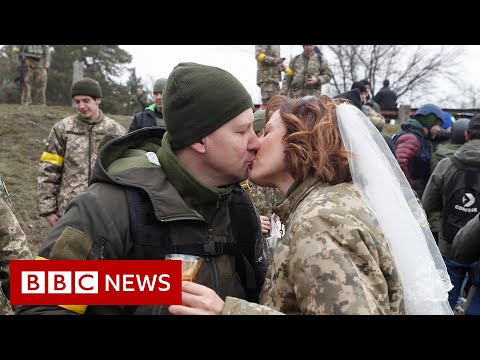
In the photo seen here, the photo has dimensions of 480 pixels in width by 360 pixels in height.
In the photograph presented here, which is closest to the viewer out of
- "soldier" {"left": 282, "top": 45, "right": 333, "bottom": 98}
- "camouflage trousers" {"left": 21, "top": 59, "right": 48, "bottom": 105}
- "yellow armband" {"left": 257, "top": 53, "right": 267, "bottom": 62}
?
"soldier" {"left": 282, "top": 45, "right": 333, "bottom": 98}

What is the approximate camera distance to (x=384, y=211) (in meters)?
2.10

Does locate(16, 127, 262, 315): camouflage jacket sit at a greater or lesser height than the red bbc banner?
greater

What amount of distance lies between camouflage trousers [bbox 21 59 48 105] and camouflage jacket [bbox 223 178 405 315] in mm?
12025

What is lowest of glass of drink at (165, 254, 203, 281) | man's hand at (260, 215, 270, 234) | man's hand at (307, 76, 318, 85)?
man's hand at (260, 215, 270, 234)

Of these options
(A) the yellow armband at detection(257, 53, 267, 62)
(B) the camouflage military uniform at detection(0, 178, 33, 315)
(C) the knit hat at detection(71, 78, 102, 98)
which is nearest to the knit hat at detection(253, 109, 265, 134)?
(B) the camouflage military uniform at detection(0, 178, 33, 315)

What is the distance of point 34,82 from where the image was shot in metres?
13.2

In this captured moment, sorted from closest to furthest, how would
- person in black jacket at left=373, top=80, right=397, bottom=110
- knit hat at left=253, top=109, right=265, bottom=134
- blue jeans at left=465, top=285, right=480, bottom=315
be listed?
knit hat at left=253, top=109, right=265, bottom=134, blue jeans at left=465, top=285, right=480, bottom=315, person in black jacket at left=373, top=80, right=397, bottom=110

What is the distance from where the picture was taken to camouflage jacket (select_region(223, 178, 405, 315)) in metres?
1.67

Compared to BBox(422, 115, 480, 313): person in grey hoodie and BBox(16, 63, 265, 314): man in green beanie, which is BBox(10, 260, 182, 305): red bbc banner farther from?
BBox(422, 115, 480, 313): person in grey hoodie

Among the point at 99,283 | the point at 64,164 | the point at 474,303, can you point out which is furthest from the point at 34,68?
the point at 99,283

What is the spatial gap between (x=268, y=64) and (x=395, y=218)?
7556mm

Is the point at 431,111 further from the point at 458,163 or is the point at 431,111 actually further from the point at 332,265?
the point at 332,265
